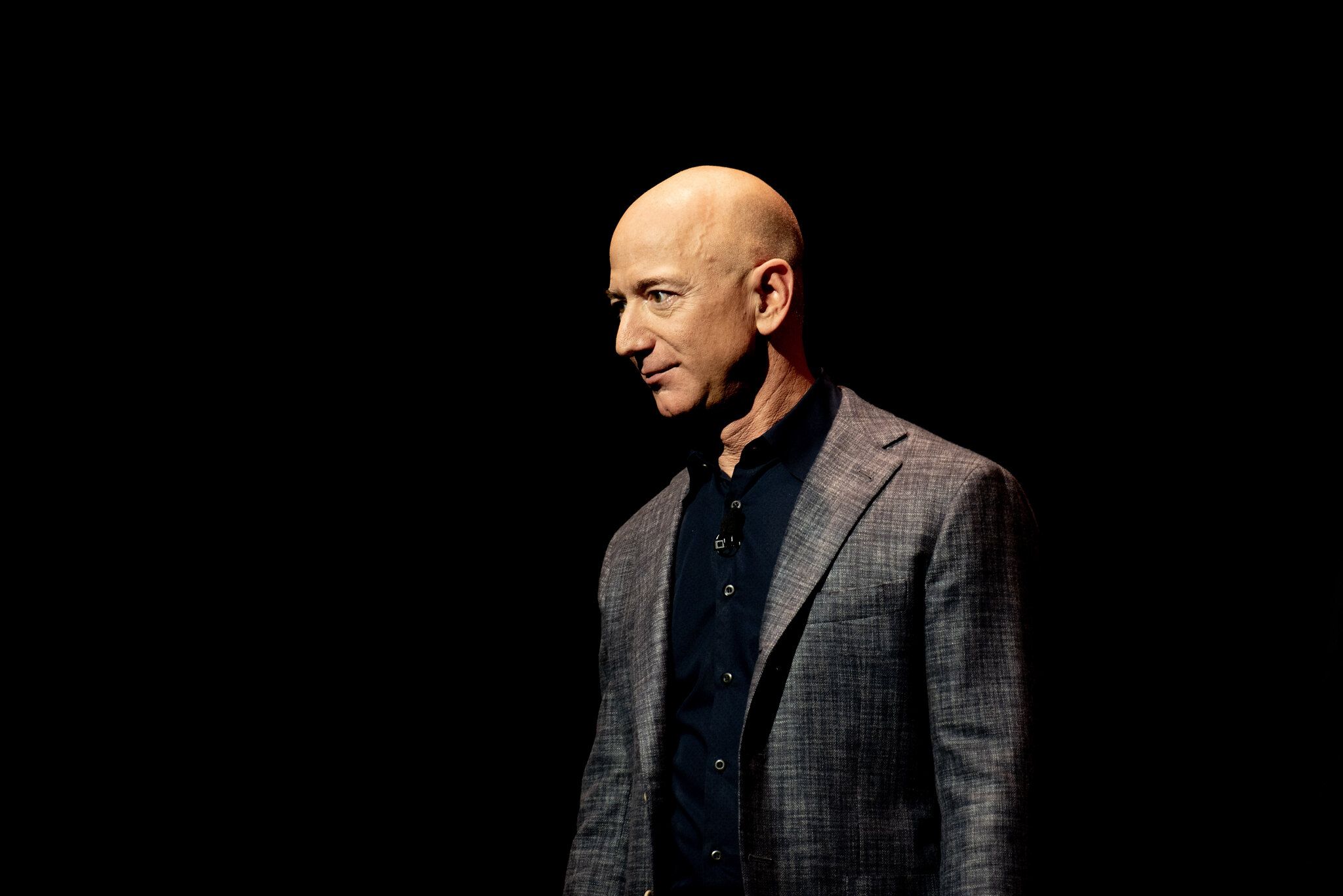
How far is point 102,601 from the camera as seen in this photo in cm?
302

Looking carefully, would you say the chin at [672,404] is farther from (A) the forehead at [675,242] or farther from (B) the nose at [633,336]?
(A) the forehead at [675,242]

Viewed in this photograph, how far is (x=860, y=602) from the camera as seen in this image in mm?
1936

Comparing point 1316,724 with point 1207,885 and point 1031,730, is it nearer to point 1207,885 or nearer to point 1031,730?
point 1207,885

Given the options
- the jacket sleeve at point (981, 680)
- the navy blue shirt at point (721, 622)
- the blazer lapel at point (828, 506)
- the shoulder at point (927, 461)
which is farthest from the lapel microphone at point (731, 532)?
the jacket sleeve at point (981, 680)

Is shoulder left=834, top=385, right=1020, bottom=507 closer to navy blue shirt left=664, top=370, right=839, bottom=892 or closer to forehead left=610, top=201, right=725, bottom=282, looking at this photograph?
navy blue shirt left=664, top=370, right=839, bottom=892

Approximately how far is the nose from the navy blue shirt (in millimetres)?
229

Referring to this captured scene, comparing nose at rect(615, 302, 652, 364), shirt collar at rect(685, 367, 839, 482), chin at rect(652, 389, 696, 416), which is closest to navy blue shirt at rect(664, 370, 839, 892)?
shirt collar at rect(685, 367, 839, 482)

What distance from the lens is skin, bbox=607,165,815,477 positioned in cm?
213

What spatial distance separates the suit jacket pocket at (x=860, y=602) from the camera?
1.93 meters

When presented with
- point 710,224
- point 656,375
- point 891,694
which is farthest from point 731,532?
point 710,224

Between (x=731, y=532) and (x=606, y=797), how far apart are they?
21.7 inches

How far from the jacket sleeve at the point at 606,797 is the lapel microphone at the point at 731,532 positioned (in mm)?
341

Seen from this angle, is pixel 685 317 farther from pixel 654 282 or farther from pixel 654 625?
pixel 654 625

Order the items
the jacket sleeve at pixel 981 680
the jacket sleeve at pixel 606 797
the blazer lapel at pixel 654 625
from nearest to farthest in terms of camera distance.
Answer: the jacket sleeve at pixel 981 680, the blazer lapel at pixel 654 625, the jacket sleeve at pixel 606 797
